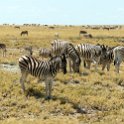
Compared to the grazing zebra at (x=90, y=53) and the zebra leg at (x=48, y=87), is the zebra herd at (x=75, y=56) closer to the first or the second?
the grazing zebra at (x=90, y=53)

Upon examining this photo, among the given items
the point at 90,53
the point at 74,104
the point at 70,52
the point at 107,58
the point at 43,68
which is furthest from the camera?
the point at 107,58

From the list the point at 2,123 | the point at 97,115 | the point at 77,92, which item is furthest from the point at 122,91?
the point at 2,123

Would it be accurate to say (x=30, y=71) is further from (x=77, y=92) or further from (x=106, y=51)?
(x=106, y=51)

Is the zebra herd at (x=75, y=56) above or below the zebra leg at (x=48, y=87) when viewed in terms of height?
above

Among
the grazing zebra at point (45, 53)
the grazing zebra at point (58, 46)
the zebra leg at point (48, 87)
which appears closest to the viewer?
the zebra leg at point (48, 87)

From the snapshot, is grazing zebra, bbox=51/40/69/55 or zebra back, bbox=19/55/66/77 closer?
zebra back, bbox=19/55/66/77

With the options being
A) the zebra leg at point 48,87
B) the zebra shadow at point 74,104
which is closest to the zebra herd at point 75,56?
the zebra leg at point 48,87

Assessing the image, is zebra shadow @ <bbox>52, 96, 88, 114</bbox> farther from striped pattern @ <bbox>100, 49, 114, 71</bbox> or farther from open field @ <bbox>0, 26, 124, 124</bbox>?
striped pattern @ <bbox>100, 49, 114, 71</bbox>

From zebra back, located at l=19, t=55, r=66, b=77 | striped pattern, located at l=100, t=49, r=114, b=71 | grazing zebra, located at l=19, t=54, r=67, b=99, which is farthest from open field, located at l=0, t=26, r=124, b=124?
striped pattern, located at l=100, t=49, r=114, b=71

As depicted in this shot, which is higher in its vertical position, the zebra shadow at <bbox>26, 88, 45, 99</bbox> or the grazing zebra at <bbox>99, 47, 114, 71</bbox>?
the grazing zebra at <bbox>99, 47, 114, 71</bbox>

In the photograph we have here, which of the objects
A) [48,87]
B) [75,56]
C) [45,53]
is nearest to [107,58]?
[75,56]

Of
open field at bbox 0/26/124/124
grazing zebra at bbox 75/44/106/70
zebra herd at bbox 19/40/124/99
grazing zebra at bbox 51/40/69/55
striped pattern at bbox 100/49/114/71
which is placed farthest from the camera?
striped pattern at bbox 100/49/114/71

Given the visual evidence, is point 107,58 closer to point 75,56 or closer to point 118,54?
point 118,54

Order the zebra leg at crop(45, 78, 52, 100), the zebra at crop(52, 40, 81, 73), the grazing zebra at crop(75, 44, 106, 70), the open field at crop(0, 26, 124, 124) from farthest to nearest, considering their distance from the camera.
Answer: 1. the grazing zebra at crop(75, 44, 106, 70)
2. the zebra at crop(52, 40, 81, 73)
3. the zebra leg at crop(45, 78, 52, 100)
4. the open field at crop(0, 26, 124, 124)
